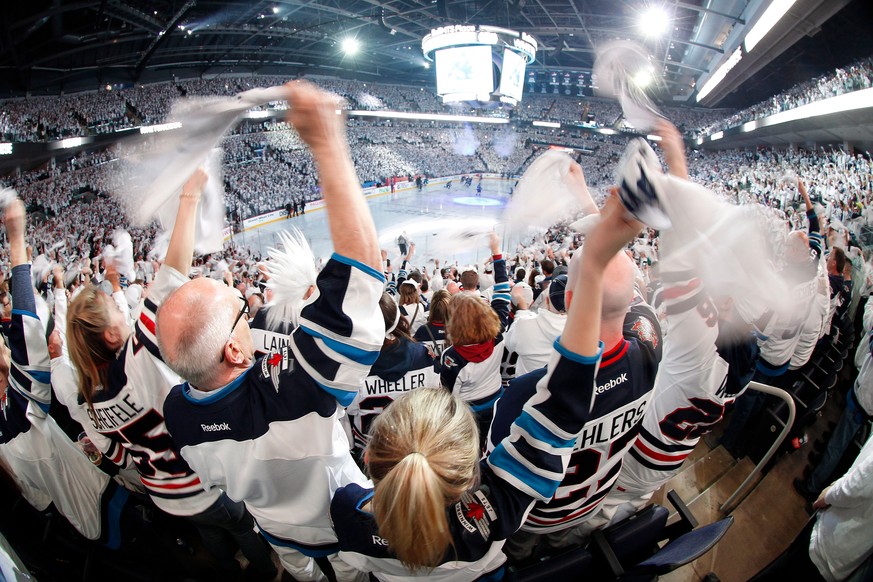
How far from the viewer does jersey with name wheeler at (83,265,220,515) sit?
1.76 metres

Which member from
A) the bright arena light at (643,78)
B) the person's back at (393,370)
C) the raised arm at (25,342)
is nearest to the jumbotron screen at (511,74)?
the bright arena light at (643,78)

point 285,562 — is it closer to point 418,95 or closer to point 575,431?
point 575,431

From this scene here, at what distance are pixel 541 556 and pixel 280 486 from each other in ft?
3.75


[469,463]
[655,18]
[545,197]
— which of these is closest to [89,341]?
[469,463]

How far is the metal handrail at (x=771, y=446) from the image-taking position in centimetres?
217

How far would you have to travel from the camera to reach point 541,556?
1.80 meters

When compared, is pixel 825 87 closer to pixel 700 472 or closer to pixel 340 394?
pixel 700 472

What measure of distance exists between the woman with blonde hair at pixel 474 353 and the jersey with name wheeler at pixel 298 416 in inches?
37.3

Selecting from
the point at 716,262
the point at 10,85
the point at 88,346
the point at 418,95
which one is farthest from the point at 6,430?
the point at 418,95

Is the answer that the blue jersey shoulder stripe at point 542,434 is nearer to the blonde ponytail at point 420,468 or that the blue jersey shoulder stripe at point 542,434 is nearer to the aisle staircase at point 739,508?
the blonde ponytail at point 420,468

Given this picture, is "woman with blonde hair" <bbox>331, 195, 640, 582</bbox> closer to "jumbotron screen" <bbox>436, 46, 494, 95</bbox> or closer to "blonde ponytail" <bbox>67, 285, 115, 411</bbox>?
"blonde ponytail" <bbox>67, 285, 115, 411</bbox>

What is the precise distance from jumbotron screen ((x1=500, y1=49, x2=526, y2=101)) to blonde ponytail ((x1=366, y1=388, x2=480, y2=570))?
94.4 ft

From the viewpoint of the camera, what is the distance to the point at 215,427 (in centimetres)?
134

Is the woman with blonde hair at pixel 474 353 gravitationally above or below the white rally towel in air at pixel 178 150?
below
